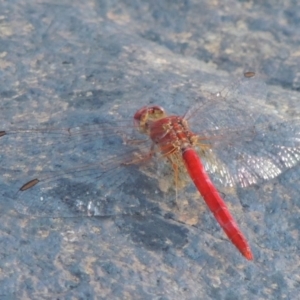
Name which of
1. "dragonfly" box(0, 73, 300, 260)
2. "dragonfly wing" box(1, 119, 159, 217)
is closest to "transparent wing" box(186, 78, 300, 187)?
"dragonfly" box(0, 73, 300, 260)

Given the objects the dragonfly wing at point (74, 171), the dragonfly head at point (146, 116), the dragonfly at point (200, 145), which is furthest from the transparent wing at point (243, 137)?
the dragonfly wing at point (74, 171)

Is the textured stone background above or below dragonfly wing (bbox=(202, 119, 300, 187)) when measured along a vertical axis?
below

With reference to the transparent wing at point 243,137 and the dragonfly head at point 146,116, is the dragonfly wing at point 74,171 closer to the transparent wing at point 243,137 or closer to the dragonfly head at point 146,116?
the dragonfly head at point 146,116

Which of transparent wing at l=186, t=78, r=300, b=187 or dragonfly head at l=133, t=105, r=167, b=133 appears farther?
dragonfly head at l=133, t=105, r=167, b=133

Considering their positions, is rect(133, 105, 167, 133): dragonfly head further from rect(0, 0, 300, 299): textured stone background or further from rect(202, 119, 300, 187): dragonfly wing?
rect(202, 119, 300, 187): dragonfly wing

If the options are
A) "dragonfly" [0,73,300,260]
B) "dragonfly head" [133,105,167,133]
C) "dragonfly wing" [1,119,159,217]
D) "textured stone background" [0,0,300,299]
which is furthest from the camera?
"dragonfly head" [133,105,167,133]

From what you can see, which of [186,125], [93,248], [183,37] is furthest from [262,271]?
[183,37]

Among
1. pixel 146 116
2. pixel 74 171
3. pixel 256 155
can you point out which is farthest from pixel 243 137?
pixel 74 171
